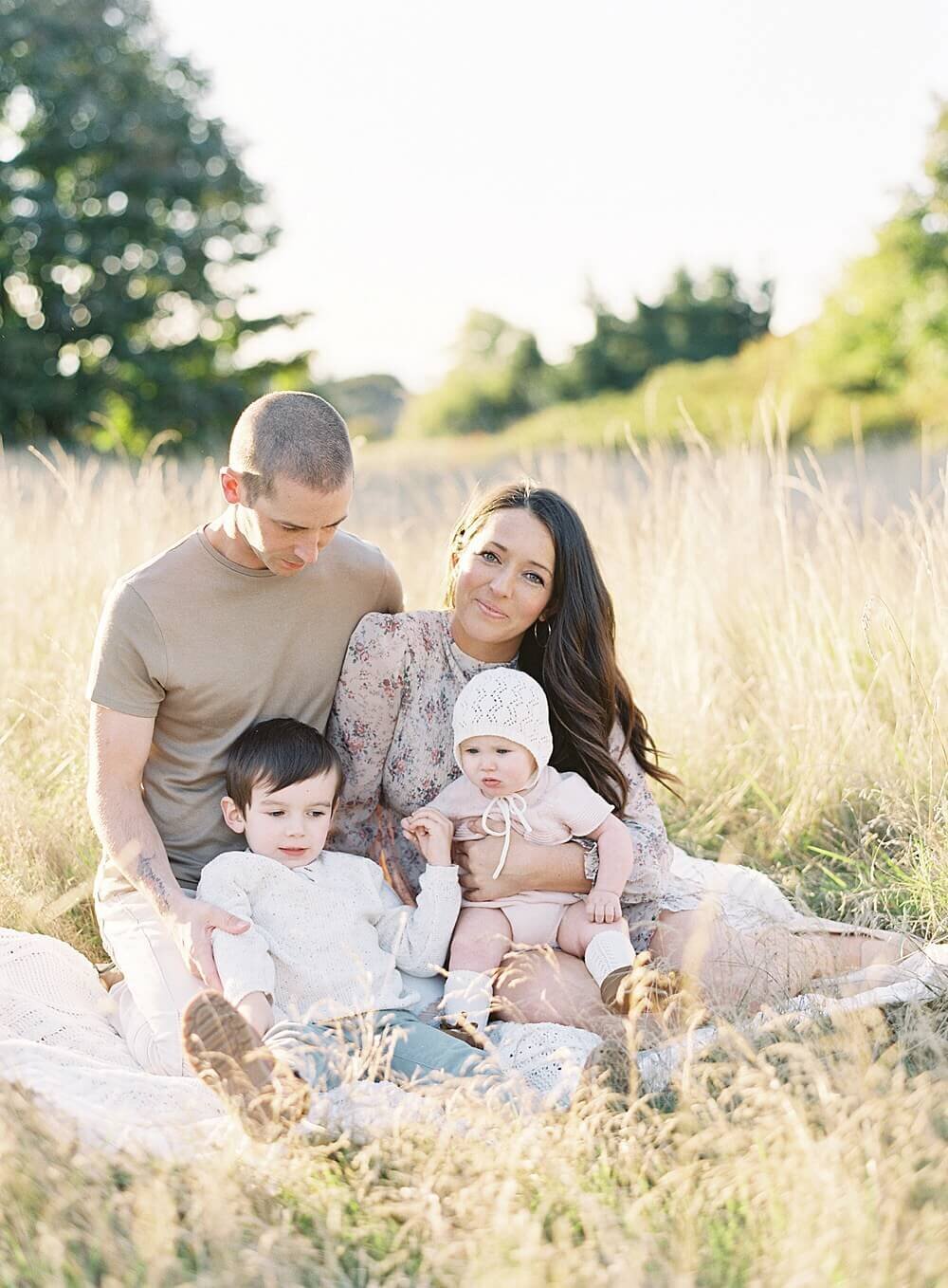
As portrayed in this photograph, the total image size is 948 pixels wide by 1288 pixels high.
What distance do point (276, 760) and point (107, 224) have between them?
1572 centimetres

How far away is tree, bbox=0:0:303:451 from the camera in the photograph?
639 inches

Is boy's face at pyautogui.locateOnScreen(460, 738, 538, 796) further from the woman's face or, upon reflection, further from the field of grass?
the field of grass

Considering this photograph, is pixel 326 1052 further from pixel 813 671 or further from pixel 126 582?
pixel 813 671

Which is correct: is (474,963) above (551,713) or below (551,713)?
below

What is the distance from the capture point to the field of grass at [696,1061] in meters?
1.80

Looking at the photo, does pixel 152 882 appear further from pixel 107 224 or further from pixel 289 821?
pixel 107 224

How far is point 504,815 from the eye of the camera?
117 inches

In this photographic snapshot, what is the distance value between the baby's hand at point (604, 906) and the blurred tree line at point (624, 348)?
33.7 metres

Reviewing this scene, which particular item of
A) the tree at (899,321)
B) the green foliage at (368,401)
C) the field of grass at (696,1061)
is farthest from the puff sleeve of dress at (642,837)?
the tree at (899,321)

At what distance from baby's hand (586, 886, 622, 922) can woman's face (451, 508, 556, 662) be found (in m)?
0.67

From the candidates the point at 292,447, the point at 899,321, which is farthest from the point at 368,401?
the point at 292,447

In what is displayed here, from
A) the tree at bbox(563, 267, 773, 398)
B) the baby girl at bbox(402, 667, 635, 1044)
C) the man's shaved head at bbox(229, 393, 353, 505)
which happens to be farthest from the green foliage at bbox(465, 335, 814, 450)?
the man's shaved head at bbox(229, 393, 353, 505)

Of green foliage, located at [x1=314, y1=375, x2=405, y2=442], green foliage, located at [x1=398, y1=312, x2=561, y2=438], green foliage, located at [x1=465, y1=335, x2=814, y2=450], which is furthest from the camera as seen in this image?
green foliage, located at [x1=398, y1=312, x2=561, y2=438]

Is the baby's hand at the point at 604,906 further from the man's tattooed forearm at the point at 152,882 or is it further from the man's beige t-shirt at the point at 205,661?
the man's tattooed forearm at the point at 152,882
